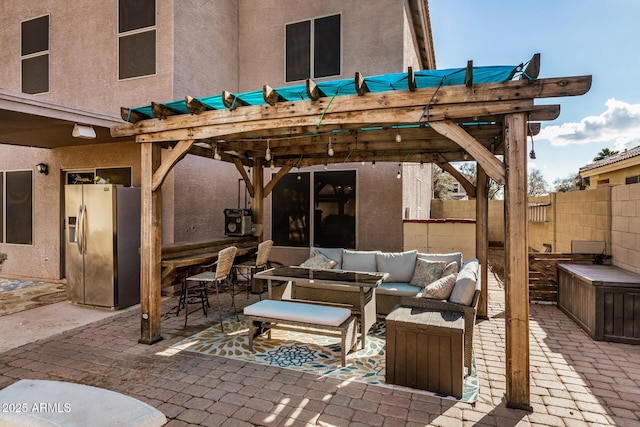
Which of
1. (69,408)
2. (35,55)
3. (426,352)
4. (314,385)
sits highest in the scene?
(35,55)

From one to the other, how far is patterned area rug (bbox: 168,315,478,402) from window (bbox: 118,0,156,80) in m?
5.26

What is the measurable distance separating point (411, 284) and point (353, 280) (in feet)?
4.77

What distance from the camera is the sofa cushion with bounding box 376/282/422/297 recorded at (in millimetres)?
4996

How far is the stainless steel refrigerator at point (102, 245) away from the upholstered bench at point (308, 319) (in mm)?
3027

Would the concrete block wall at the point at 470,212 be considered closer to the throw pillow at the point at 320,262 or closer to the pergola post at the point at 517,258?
the throw pillow at the point at 320,262

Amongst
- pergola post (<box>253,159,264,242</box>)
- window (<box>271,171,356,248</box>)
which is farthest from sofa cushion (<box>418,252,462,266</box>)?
pergola post (<box>253,159,264,242</box>)

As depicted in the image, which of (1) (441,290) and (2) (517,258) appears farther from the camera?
(1) (441,290)

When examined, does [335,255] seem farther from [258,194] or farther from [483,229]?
[483,229]

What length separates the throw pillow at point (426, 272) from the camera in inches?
204

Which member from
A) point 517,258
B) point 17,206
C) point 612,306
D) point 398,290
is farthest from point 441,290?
point 17,206

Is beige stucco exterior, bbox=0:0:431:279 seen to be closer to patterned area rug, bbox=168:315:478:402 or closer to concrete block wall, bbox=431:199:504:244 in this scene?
patterned area rug, bbox=168:315:478:402

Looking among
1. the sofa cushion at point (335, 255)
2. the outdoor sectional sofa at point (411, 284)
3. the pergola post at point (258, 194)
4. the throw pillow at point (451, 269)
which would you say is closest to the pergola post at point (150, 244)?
the outdoor sectional sofa at point (411, 284)

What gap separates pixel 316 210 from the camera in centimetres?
758

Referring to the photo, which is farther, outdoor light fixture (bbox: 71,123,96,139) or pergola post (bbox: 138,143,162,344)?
outdoor light fixture (bbox: 71,123,96,139)
